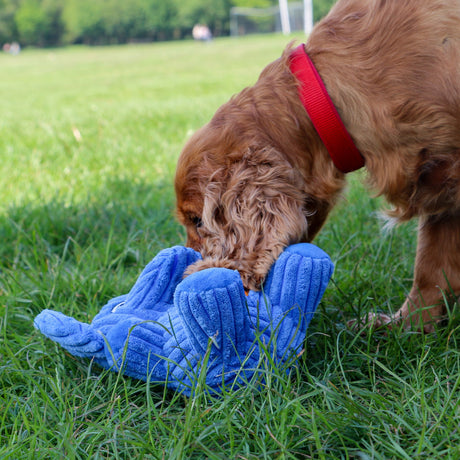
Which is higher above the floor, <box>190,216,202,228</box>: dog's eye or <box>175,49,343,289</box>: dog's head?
<box>175,49,343,289</box>: dog's head

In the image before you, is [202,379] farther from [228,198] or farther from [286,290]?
[228,198]

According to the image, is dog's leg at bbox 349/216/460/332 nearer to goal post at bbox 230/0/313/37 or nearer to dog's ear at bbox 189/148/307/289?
dog's ear at bbox 189/148/307/289

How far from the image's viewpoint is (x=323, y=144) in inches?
78.1

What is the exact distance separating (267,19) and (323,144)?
58.0 meters

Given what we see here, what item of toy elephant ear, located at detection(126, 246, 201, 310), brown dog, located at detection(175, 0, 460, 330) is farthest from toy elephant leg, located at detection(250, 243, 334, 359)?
toy elephant ear, located at detection(126, 246, 201, 310)

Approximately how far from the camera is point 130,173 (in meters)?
4.19

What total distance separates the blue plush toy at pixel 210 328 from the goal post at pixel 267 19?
45.1 metres

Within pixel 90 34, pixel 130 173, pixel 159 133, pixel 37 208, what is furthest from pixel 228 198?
pixel 90 34

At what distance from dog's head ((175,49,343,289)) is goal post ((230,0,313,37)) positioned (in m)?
44.7

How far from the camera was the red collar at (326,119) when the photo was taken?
1.91 m

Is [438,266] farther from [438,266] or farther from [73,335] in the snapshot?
[73,335]

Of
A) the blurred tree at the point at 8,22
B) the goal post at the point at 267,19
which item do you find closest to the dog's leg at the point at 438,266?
the goal post at the point at 267,19

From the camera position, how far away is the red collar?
1912mm

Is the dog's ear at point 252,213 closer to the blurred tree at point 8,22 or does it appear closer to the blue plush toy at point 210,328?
the blue plush toy at point 210,328
